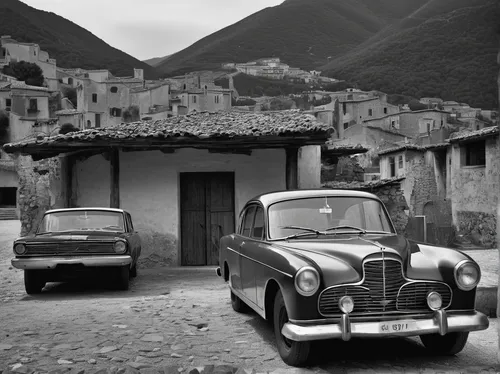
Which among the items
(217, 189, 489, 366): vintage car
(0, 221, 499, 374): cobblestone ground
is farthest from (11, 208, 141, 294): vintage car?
(217, 189, 489, 366): vintage car

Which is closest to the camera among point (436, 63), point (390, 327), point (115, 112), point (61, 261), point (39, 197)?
point (390, 327)

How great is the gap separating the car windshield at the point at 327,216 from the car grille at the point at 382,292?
3.42 ft

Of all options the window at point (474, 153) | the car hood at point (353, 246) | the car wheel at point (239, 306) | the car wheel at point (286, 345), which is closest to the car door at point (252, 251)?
the car hood at point (353, 246)

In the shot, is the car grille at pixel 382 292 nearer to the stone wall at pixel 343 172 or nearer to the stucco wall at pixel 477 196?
the stone wall at pixel 343 172

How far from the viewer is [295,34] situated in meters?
155

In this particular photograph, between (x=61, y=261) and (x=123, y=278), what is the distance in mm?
1114

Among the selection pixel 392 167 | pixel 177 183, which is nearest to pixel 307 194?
pixel 177 183

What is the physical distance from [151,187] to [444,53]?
8678 cm

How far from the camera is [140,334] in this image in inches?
244

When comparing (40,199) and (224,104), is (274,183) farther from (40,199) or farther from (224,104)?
(224,104)

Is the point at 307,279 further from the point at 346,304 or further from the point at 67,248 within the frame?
the point at 67,248

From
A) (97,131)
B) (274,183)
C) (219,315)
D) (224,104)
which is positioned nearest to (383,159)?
(274,183)

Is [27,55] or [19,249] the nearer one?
[19,249]

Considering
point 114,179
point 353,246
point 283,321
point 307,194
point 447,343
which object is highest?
point 114,179
